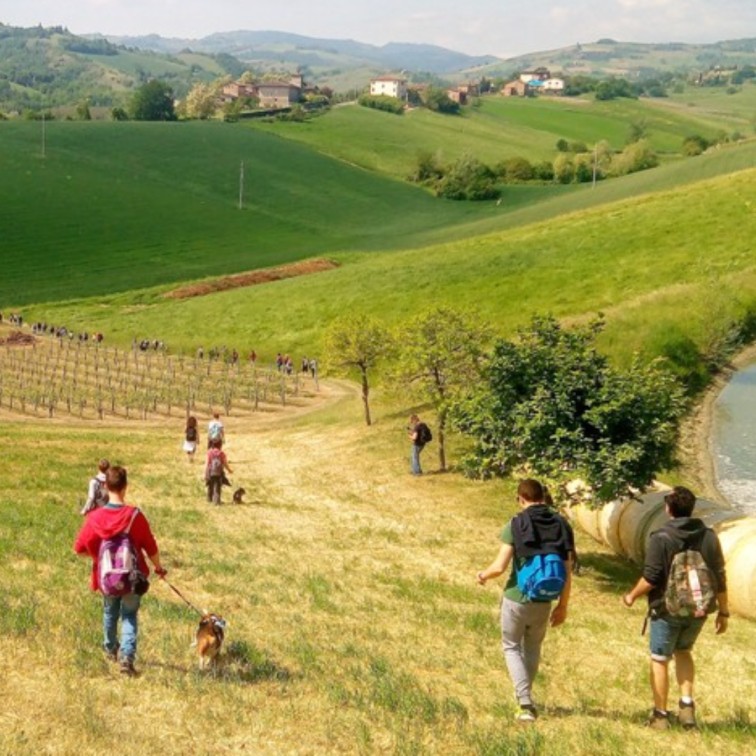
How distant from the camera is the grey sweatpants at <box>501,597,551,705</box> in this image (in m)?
9.03

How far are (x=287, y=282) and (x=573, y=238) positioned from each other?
23.0m

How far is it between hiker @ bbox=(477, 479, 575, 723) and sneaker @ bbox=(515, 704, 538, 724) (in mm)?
216

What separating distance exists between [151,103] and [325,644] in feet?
565

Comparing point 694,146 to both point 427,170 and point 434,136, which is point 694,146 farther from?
point 427,170

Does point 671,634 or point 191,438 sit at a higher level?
point 671,634

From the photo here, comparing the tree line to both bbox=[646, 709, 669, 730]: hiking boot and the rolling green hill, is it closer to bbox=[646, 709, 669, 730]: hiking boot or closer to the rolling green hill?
bbox=[646, 709, 669, 730]: hiking boot

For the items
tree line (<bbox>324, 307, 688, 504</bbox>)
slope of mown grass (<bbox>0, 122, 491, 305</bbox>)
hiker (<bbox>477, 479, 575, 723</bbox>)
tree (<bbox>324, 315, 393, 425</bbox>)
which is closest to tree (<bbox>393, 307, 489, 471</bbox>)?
tree line (<bbox>324, 307, 688, 504</bbox>)

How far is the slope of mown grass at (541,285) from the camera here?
4775 centimetres

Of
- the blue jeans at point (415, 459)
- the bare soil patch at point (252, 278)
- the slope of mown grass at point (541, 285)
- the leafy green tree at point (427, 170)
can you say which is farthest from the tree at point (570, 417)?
the leafy green tree at point (427, 170)

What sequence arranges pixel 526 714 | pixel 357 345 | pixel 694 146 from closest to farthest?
pixel 526 714, pixel 357 345, pixel 694 146

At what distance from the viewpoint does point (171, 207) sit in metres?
114

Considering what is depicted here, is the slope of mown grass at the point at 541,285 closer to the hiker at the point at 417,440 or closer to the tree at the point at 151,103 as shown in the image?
the hiker at the point at 417,440

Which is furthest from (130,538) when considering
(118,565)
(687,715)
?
(687,715)

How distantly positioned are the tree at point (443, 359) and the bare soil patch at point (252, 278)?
5136cm
